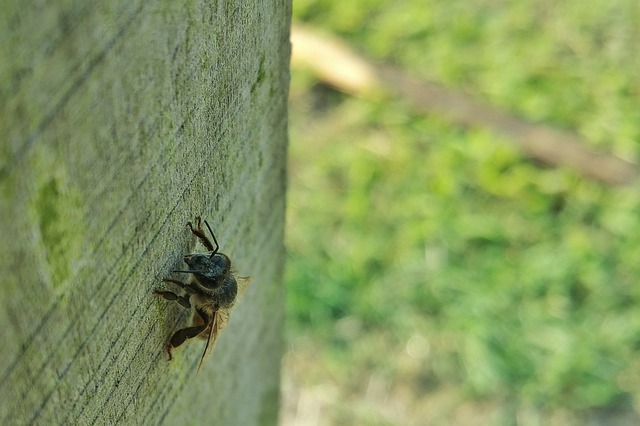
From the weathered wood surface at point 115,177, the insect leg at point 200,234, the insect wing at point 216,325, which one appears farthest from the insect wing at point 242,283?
the insect leg at point 200,234

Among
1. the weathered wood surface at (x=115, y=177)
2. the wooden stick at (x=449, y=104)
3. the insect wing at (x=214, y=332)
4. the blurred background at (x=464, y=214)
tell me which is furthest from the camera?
the wooden stick at (x=449, y=104)

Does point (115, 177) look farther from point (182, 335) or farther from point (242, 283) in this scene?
point (242, 283)

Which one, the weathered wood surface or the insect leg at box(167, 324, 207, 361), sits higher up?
the weathered wood surface

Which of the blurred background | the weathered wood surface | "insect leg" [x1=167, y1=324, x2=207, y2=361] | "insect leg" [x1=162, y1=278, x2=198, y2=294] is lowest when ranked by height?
the blurred background

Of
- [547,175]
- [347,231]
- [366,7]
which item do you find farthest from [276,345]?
[366,7]

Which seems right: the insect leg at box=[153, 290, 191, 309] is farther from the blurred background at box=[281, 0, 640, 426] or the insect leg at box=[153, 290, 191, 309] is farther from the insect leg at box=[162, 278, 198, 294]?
the blurred background at box=[281, 0, 640, 426]

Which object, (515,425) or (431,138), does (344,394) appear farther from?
(431,138)

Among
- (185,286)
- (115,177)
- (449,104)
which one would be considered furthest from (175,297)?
(449,104)

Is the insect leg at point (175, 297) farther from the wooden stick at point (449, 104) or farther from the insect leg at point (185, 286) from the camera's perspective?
the wooden stick at point (449, 104)

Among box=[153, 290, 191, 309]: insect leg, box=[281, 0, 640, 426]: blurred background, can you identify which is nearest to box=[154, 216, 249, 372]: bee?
box=[153, 290, 191, 309]: insect leg
